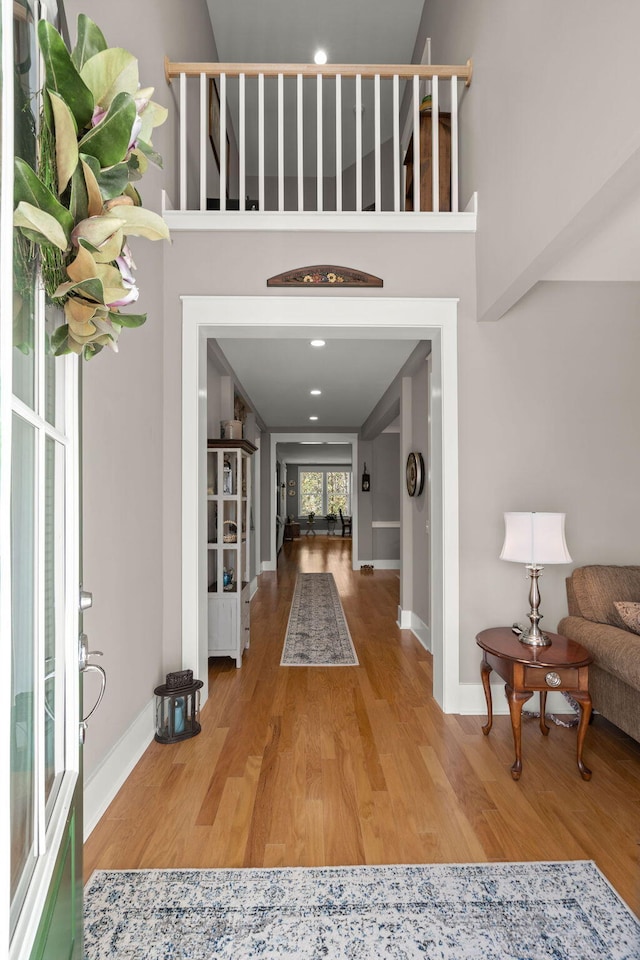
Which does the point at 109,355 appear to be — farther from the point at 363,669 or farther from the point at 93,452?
the point at 363,669

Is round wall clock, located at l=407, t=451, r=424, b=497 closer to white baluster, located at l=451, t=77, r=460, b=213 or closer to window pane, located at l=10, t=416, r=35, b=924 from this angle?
white baluster, located at l=451, t=77, r=460, b=213

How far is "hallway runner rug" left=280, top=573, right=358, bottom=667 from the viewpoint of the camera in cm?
424

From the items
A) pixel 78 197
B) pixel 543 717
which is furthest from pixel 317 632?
pixel 78 197

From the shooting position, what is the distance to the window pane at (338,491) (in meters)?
18.9

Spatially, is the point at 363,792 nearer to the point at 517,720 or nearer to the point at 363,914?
the point at 363,914

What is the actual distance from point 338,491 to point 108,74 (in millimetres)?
18180

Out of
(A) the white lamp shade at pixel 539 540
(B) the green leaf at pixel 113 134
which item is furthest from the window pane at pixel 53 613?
(A) the white lamp shade at pixel 539 540

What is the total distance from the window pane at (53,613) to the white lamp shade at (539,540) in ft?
7.37

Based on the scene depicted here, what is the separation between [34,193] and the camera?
0.68 meters

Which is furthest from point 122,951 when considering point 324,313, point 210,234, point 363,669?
point 210,234

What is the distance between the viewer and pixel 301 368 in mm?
5461

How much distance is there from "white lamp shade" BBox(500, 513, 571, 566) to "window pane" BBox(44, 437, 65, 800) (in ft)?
7.37

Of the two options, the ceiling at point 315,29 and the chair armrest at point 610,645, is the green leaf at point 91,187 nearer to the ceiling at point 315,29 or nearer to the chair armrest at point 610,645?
the chair armrest at point 610,645

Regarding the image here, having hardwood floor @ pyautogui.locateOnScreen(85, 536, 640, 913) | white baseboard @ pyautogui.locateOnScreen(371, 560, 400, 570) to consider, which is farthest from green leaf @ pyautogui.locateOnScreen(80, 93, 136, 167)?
white baseboard @ pyautogui.locateOnScreen(371, 560, 400, 570)
